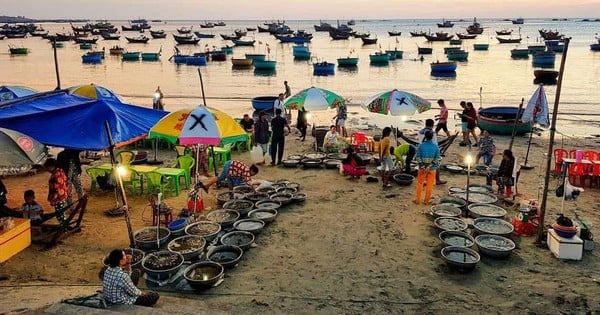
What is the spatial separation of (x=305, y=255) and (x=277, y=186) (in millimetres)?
3195

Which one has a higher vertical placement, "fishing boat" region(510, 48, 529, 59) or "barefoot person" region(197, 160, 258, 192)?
"fishing boat" region(510, 48, 529, 59)

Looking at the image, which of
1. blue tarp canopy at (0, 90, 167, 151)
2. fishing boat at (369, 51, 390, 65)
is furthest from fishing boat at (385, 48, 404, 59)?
blue tarp canopy at (0, 90, 167, 151)

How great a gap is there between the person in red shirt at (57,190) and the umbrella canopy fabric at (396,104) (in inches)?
272

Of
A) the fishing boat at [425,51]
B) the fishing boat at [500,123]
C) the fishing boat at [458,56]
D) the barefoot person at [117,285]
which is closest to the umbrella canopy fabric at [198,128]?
the barefoot person at [117,285]

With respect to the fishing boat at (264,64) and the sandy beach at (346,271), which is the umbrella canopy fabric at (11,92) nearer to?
the sandy beach at (346,271)

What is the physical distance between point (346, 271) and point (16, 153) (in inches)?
199

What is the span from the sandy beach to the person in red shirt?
510 mm

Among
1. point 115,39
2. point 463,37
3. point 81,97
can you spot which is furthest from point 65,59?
point 463,37

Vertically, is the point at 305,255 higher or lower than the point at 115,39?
lower

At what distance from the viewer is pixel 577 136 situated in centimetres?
1847

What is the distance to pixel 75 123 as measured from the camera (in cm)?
789

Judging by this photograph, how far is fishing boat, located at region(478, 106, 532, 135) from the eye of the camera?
1717cm

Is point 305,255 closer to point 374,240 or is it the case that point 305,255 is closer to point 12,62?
point 374,240

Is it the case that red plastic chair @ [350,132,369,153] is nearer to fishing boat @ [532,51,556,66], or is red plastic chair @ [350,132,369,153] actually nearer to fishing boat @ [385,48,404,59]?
fishing boat @ [532,51,556,66]
